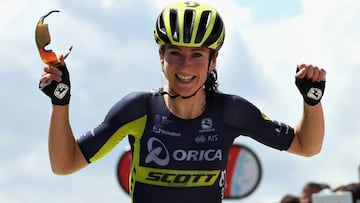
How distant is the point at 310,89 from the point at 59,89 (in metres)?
2.15

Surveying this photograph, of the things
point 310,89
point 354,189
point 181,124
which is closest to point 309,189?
point 354,189

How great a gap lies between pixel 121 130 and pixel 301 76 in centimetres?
159

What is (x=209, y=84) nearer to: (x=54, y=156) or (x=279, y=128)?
(x=279, y=128)

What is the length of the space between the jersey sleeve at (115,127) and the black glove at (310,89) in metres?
1.35

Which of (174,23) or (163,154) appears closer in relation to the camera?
(163,154)

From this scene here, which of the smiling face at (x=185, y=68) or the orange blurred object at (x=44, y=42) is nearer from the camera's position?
the orange blurred object at (x=44, y=42)

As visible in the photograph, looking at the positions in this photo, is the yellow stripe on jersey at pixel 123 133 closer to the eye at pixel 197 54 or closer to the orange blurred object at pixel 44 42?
the eye at pixel 197 54

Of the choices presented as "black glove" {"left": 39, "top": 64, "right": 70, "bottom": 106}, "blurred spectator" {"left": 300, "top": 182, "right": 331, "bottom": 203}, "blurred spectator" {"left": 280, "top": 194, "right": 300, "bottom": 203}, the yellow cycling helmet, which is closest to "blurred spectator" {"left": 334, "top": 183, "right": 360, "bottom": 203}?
"blurred spectator" {"left": 300, "top": 182, "right": 331, "bottom": 203}

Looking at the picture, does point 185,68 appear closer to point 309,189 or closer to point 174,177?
point 174,177

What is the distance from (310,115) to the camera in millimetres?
9773

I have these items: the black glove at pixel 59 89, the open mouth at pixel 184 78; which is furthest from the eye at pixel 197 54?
the black glove at pixel 59 89

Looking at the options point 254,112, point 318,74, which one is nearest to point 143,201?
point 254,112

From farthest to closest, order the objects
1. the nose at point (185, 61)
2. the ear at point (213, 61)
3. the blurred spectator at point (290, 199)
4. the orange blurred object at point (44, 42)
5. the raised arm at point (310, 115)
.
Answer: the blurred spectator at point (290, 199) → the ear at point (213, 61) → the raised arm at point (310, 115) → the nose at point (185, 61) → the orange blurred object at point (44, 42)

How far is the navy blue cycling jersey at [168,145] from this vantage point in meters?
9.46
